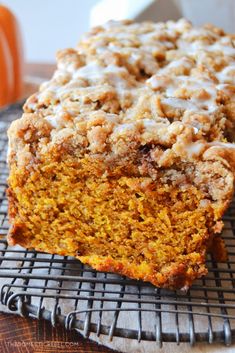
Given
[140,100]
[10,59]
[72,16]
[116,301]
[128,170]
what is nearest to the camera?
[116,301]

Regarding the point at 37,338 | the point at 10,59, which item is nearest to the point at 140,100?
the point at 37,338

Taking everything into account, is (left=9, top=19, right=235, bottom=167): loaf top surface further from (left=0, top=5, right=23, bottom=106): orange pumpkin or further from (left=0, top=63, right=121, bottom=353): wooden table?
(left=0, top=5, right=23, bottom=106): orange pumpkin

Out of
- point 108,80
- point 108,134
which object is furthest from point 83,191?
point 108,80

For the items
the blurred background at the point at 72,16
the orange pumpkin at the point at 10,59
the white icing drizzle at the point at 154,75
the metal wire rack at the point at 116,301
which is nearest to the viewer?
the metal wire rack at the point at 116,301

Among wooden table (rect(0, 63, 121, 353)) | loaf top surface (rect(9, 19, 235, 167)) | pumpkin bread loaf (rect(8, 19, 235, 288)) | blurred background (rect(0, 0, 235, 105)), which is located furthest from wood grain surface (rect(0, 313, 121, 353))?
blurred background (rect(0, 0, 235, 105))

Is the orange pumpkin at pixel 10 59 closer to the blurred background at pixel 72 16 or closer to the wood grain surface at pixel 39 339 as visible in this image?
the blurred background at pixel 72 16

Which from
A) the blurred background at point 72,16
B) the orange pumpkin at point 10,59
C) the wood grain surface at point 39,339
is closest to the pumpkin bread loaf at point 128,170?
the wood grain surface at point 39,339

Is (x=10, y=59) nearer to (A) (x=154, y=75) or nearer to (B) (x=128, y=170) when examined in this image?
(A) (x=154, y=75)
